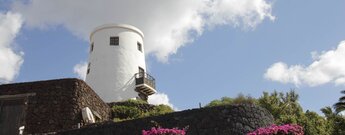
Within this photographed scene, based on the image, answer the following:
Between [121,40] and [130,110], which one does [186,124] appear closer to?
[130,110]

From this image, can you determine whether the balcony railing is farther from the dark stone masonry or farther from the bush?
the dark stone masonry

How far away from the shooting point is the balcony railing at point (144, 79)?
105 ft

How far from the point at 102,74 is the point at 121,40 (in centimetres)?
328

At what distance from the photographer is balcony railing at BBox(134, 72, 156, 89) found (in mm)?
31945

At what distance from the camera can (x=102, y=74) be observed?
102 feet

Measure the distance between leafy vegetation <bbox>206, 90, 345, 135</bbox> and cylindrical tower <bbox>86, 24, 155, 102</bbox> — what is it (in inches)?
247

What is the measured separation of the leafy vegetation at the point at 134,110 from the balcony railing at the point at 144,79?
5.49 meters

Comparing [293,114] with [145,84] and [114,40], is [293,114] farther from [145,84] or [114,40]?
[114,40]

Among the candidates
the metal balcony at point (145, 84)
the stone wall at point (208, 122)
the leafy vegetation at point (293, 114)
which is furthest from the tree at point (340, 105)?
the stone wall at point (208, 122)

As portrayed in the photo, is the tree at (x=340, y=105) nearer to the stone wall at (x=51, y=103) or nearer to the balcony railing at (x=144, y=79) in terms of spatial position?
the balcony railing at (x=144, y=79)

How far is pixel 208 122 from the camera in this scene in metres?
14.0

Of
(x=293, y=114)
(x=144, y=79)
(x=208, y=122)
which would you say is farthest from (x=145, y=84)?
(x=208, y=122)

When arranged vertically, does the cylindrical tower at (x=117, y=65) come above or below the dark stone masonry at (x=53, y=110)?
above

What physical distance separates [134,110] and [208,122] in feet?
36.9
